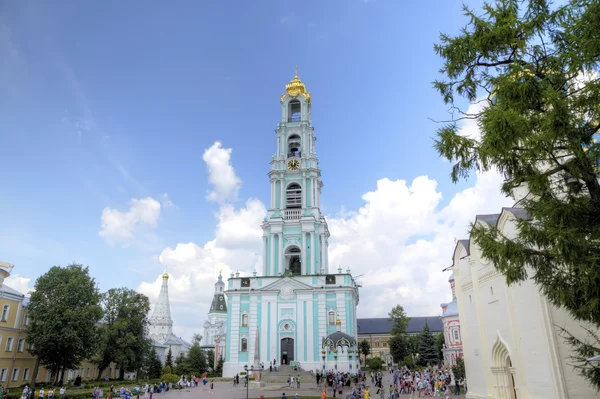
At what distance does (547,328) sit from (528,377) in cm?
236

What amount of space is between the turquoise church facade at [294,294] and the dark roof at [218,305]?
6217 centimetres

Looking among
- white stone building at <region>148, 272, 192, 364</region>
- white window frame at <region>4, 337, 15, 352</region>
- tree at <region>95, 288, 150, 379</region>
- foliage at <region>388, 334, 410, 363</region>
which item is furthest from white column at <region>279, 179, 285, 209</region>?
white stone building at <region>148, 272, 192, 364</region>

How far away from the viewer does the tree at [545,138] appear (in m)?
8.67

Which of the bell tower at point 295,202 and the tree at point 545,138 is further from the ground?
the bell tower at point 295,202

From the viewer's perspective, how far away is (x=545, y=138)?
8.77m

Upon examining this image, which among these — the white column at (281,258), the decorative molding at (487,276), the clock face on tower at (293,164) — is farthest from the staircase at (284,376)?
the clock face on tower at (293,164)

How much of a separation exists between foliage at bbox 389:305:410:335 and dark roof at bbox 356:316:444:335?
26.8 m

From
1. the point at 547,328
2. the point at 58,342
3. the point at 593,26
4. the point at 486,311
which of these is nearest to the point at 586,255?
the point at 593,26

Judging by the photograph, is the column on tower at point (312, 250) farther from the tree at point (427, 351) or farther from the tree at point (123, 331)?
the tree at point (427, 351)

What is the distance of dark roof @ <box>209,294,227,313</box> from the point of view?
351 feet

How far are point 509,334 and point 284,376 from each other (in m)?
24.1

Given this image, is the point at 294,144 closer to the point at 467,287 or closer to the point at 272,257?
the point at 272,257

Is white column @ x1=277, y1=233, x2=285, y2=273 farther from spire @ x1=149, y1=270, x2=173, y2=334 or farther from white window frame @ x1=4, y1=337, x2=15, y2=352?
spire @ x1=149, y1=270, x2=173, y2=334

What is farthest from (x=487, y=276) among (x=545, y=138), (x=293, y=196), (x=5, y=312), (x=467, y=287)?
(x=5, y=312)
